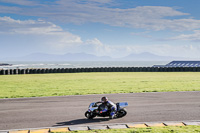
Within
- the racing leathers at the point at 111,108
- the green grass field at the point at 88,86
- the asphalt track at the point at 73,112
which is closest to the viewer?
the asphalt track at the point at 73,112

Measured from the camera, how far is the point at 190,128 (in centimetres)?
855

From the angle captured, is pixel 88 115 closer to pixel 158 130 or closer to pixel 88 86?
pixel 158 130

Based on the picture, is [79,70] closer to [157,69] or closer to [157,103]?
[157,69]

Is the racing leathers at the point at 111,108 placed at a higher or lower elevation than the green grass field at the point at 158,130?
higher

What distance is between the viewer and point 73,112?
11625 mm

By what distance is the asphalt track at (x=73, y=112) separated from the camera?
9.80 m

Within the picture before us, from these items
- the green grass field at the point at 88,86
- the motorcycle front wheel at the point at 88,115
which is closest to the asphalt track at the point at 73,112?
the motorcycle front wheel at the point at 88,115

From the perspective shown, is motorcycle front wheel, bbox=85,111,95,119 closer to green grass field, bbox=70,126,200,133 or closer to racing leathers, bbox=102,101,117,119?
racing leathers, bbox=102,101,117,119

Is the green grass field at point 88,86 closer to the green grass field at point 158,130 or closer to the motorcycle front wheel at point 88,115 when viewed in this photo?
the motorcycle front wheel at point 88,115

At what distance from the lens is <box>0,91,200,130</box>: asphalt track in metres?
9.80

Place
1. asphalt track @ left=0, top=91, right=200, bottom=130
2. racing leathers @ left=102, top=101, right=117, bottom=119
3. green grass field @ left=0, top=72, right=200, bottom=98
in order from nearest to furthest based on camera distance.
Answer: asphalt track @ left=0, top=91, right=200, bottom=130 < racing leathers @ left=102, top=101, right=117, bottom=119 < green grass field @ left=0, top=72, right=200, bottom=98

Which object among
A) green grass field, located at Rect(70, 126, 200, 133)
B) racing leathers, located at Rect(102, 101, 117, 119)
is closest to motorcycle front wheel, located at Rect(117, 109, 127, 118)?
racing leathers, located at Rect(102, 101, 117, 119)

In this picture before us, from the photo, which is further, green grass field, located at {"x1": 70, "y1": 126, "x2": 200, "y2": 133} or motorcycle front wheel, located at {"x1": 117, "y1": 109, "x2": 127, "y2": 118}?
motorcycle front wheel, located at {"x1": 117, "y1": 109, "x2": 127, "y2": 118}

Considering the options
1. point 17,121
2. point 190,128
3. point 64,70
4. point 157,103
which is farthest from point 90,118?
point 64,70
